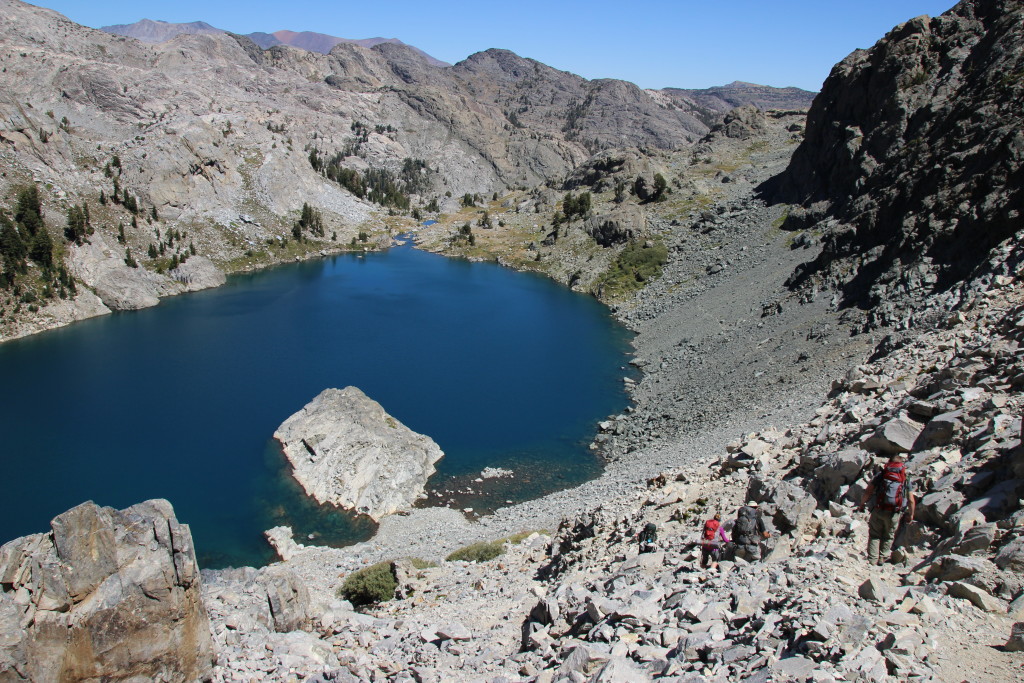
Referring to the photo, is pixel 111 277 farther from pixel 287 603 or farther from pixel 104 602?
pixel 104 602

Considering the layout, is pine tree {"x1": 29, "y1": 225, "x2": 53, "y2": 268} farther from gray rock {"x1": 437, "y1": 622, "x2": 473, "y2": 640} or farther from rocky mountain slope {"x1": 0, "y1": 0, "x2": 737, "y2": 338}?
gray rock {"x1": 437, "y1": 622, "x2": 473, "y2": 640}

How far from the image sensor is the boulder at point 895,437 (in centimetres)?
2033

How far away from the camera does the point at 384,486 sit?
1683 inches

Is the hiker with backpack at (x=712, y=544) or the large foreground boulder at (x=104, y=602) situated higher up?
the hiker with backpack at (x=712, y=544)

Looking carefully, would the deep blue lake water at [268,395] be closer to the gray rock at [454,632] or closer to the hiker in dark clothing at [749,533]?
the gray rock at [454,632]

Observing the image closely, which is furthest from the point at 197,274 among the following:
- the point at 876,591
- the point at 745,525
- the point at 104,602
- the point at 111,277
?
the point at 876,591

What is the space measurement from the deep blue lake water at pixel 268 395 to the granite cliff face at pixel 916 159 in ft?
86.0

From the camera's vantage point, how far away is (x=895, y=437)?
67.4 ft

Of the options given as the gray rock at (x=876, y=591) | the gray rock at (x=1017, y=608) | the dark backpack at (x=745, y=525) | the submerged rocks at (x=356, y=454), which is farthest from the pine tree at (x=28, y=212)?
the gray rock at (x=1017, y=608)

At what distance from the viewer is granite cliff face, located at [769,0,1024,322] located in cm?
4703

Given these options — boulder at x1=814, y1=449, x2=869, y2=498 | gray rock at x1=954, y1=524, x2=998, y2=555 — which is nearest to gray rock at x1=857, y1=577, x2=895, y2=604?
gray rock at x1=954, y1=524, x2=998, y2=555

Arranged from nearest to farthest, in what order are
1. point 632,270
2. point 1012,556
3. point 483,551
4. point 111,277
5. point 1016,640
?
1. point 1016,640
2. point 1012,556
3. point 483,551
4. point 111,277
5. point 632,270

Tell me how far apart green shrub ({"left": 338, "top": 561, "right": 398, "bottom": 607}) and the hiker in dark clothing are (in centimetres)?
1565

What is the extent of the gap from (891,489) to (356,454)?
35.5m
